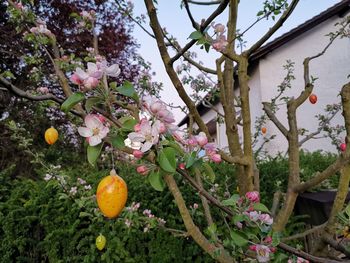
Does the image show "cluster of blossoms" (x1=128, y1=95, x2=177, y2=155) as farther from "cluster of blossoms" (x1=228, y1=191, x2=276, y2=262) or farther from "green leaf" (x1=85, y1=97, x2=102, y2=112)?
"cluster of blossoms" (x1=228, y1=191, x2=276, y2=262)

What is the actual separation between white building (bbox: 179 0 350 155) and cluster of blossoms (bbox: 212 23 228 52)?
6.41 m

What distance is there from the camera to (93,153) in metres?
0.81

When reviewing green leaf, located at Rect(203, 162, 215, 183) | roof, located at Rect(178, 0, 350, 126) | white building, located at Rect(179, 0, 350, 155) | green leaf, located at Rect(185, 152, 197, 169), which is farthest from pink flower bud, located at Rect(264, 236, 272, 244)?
white building, located at Rect(179, 0, 350, 155)

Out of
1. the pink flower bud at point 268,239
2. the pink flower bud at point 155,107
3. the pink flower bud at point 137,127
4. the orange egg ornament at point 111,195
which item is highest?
the pink flower bud at point 155,107

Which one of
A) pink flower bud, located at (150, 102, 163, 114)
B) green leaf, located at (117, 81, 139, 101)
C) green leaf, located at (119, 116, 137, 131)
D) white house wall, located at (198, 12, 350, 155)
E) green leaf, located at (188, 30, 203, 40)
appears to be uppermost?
white house wall, located at (198, 12, 350, 155)

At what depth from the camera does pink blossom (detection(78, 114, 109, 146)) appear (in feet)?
2.59

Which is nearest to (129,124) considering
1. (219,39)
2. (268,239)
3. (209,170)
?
(209,170)

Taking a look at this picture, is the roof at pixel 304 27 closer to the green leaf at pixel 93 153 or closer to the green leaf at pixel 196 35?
the green leaf at pixel 196 35

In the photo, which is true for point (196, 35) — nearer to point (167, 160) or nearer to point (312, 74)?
point (167, 160)

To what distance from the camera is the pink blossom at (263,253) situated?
1087 millimetres

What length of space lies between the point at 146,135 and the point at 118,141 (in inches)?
3.6

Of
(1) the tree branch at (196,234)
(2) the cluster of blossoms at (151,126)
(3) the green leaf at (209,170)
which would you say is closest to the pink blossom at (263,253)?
(1) the tree branch at (196,234)

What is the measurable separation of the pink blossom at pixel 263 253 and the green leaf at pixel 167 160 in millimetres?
532

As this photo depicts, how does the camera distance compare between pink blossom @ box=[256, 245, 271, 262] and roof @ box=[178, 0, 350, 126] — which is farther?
roof @ box=[178, 0, 350, 126]
